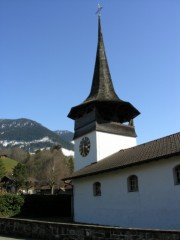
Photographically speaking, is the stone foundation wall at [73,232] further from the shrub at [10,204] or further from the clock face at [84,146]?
the clock face at [84,146]

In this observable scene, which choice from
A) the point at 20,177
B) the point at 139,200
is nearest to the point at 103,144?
the point at 139,200

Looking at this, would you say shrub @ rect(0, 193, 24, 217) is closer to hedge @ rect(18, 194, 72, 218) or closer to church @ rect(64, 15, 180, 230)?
hedge @ rect(18, 194, 72, 218)

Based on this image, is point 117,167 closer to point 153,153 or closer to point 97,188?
point 153,153

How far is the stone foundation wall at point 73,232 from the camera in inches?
361

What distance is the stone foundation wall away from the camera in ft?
30.1

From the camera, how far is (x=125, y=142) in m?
27.5

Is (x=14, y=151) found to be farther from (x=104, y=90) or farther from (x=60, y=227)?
(x=60, y=227)

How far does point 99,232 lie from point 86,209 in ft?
42.0

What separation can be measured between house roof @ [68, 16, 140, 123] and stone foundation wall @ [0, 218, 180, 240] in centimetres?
1516

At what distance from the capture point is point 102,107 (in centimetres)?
2755

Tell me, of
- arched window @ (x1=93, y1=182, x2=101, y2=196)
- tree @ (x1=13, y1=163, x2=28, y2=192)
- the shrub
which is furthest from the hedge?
tree @ (x1=13, y1=163, x2=28, y2=192)

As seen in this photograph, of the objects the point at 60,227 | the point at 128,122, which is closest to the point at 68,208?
the point at 128,122

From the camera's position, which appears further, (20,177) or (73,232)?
(20,177)

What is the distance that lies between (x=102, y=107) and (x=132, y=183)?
1017cm
